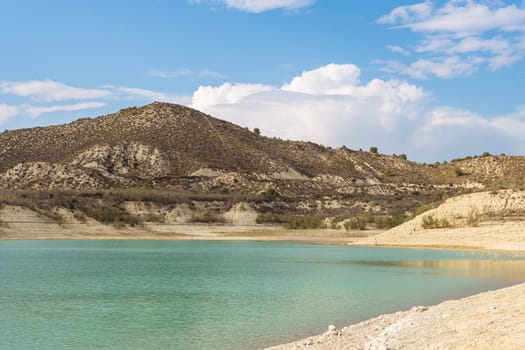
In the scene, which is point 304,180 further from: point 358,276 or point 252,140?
point 358,276

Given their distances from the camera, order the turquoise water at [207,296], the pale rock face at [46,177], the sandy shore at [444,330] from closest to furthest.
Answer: the sandy shore at [444,330] → the turquoise water at [207,296] → the pale rock face at [46,177]

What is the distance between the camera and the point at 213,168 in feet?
433

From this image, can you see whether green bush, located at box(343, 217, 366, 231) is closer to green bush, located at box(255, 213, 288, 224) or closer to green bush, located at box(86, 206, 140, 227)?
green bush, located at box(255, 213, 288, 224)

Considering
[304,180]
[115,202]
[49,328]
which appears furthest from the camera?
[304,180]

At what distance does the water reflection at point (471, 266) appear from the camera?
37875mm

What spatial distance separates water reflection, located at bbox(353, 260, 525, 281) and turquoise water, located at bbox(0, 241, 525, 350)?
64 mm

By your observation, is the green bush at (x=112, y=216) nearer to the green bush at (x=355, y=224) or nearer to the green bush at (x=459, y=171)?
the green bush at (x=355, y=224)

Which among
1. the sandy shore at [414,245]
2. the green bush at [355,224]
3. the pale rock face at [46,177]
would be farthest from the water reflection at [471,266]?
the pale rock face at [46,177]

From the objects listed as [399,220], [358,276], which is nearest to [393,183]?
[399,220]

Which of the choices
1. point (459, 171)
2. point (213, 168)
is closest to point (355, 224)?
point (213, 168)

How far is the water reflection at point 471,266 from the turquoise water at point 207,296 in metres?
0.06

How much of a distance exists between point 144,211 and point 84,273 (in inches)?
2515

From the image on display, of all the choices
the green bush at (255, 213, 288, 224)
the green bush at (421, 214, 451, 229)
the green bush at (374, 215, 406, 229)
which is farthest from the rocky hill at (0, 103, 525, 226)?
the green bush at (421, 214, 451, 229)

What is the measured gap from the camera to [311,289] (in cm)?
3097
